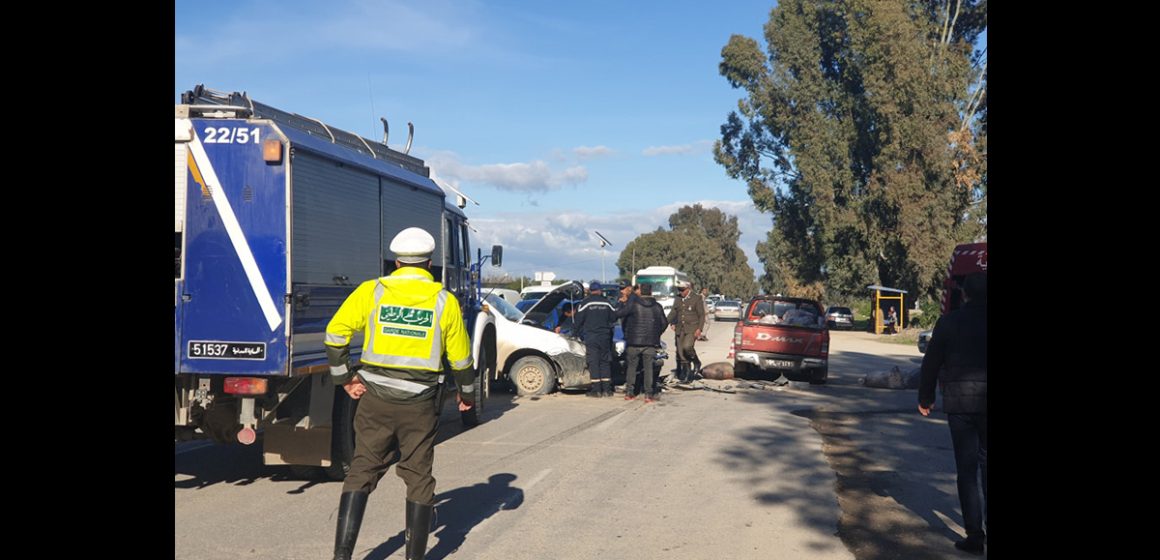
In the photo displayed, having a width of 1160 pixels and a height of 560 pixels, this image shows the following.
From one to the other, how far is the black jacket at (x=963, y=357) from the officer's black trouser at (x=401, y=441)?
3135 millimetres

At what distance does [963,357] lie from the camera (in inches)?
243

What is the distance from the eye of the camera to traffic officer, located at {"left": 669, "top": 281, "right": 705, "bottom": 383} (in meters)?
18.0

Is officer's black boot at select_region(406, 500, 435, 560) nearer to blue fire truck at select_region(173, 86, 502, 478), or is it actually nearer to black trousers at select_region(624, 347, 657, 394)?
blue fire truck at select_region(173, 86, 502, 478)

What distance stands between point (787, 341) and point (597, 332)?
496cm

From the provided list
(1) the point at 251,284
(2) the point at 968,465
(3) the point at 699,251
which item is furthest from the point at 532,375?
(3) the point at 699,251

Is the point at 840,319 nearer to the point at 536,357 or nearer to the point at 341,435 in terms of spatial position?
the point at 536,357

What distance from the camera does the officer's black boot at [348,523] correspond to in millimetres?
5363

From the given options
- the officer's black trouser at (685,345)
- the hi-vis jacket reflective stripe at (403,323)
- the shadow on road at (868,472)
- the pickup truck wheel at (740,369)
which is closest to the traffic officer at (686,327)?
the officer's black trouser at (685,345)

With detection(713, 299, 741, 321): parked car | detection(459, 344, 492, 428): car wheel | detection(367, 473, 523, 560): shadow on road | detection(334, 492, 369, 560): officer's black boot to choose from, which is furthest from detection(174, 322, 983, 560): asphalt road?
detection(713, 299, 741, 321): parked car

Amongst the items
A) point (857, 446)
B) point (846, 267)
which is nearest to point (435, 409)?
point (857, 446)

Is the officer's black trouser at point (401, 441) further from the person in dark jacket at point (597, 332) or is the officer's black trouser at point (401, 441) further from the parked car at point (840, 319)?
the parked car at point (840, 319)

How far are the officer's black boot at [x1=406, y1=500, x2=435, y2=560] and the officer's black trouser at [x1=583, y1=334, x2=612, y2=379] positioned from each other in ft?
30.8
